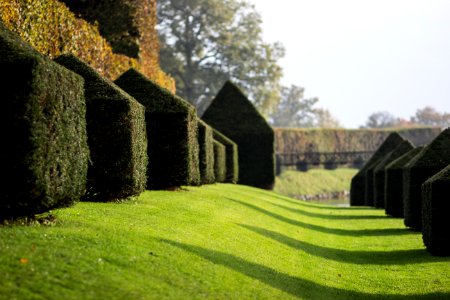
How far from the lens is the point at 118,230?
14.0m

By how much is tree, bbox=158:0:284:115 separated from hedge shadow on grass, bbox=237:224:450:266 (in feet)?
206

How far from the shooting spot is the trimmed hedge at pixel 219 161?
40938mm

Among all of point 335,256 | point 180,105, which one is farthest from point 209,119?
point 335,256

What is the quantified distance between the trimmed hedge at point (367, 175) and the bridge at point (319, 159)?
3223 centimetres

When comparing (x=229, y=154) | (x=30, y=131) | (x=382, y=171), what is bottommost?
(x=382, y=171)

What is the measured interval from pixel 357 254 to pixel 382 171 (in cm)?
1824

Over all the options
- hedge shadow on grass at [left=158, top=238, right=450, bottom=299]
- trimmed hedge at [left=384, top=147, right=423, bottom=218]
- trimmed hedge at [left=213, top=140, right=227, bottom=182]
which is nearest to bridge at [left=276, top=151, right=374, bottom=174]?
trimmed hedge at [left=213, top=140, right=227, bottom=182]

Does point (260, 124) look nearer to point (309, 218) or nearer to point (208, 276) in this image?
point (309, 218)

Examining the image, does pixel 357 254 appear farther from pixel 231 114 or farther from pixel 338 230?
pixel 231 114

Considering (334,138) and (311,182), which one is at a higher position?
(334,138)

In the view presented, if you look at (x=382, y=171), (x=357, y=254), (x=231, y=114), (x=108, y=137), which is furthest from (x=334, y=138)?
(x=108, y=137)

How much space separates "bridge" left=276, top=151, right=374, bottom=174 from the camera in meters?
85.1

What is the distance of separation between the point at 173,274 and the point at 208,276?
3.10 ft

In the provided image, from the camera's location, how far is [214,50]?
8631 centimetres
